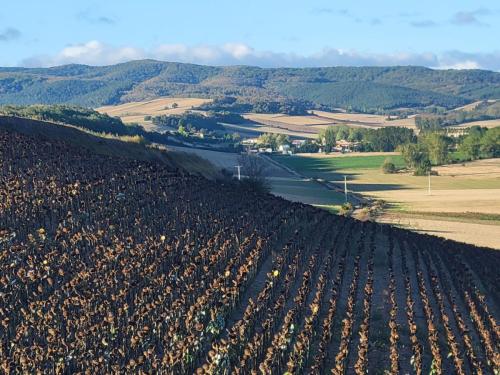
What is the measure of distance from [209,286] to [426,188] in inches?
3614

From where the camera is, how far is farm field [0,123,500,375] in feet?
94.5

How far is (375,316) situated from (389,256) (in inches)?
523

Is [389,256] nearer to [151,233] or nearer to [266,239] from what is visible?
[266,239]

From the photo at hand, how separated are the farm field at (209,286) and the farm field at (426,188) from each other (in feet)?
83.6

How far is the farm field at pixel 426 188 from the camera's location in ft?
270

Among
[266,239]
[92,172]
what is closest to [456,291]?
[266,239]

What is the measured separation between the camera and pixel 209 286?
36.0m

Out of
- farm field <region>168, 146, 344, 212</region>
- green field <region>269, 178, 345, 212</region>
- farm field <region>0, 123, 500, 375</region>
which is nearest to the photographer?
farm field <region>0, 123, 500, 375</region>

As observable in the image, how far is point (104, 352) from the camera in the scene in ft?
92.0

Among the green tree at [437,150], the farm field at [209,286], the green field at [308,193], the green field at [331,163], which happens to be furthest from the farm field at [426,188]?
the farm field at [209,286]

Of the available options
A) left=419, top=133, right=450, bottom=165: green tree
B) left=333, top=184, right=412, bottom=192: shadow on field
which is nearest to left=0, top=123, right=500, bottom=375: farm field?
left=333, top=184, right=412, bottom=192: shadow on field

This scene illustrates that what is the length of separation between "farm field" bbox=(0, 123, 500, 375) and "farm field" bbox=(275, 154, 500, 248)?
2548 cm

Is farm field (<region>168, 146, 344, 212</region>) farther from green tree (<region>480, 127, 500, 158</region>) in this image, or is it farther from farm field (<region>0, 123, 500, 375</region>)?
green tree (<region>480, 127, 500, 158</region>)

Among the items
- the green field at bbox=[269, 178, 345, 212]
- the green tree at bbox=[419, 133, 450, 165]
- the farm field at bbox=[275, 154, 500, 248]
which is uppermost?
the green tree at bbox=[419, 133, 450, 165]
